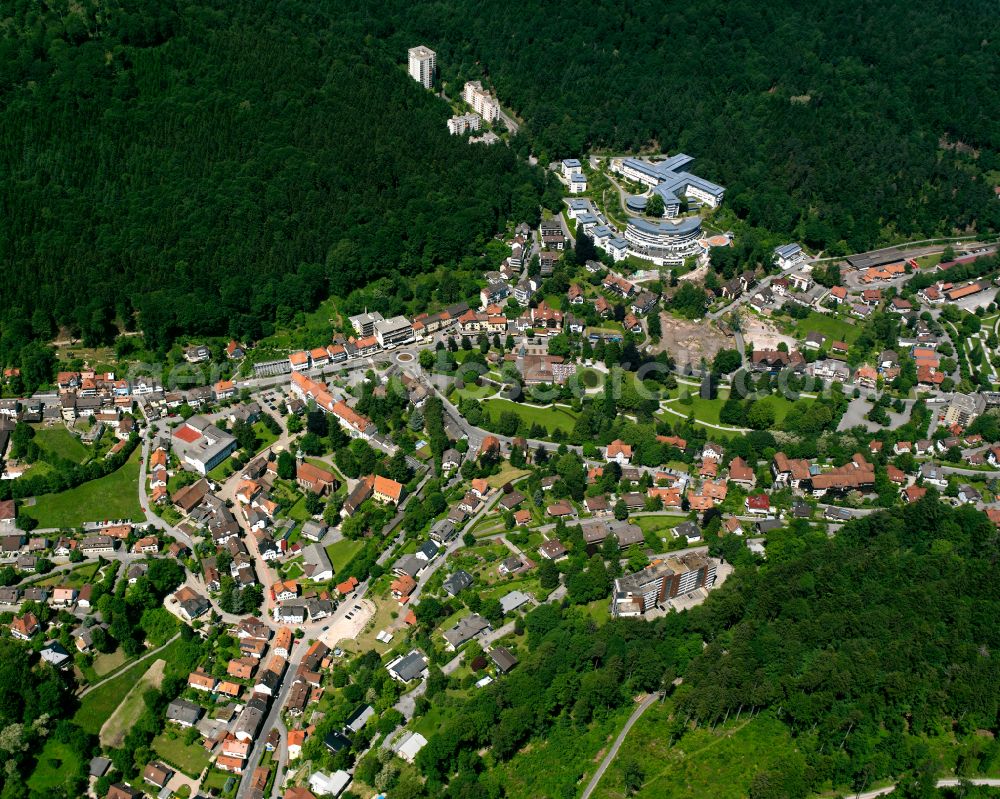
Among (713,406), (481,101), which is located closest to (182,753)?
(713,406)

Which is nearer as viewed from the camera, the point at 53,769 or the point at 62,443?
the point at 53,769

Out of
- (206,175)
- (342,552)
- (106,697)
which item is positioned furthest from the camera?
(206,175)

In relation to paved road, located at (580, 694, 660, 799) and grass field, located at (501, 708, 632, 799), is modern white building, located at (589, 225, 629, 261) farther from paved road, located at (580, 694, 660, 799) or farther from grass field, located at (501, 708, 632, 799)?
grass field, located at (501, 708, 632, 799)

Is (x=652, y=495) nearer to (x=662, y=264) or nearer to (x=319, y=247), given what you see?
(x=662, y=264)

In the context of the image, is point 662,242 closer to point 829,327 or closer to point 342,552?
point 829,327

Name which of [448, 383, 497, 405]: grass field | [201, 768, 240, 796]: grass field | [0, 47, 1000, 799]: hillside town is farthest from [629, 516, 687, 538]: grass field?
[201, 768, 240, 796]: grass field

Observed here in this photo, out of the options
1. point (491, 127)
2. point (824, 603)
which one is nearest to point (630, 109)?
point (491, 127)
